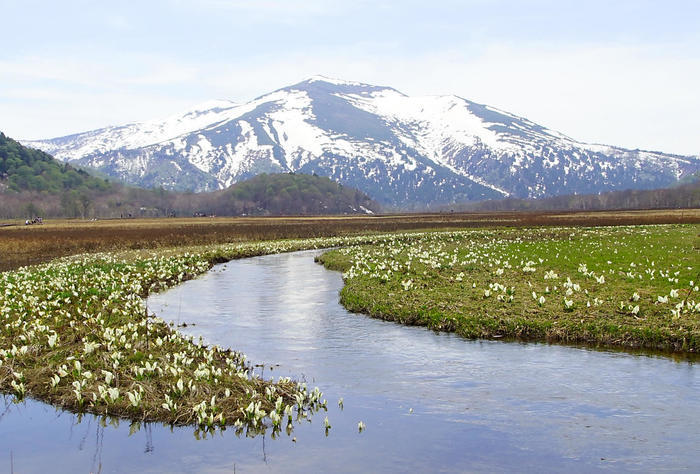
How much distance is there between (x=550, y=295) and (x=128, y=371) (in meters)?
16.0

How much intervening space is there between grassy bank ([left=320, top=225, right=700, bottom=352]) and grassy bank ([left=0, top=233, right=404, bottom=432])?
8534 mm

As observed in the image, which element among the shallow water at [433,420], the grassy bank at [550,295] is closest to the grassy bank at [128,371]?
the shallow water at [433,420]

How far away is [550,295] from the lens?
2520 centimetres

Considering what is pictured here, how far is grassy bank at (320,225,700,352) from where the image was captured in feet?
67.6

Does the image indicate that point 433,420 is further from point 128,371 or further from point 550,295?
point 550,295

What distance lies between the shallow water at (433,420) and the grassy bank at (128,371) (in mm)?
479

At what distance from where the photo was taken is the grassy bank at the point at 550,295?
20609mm

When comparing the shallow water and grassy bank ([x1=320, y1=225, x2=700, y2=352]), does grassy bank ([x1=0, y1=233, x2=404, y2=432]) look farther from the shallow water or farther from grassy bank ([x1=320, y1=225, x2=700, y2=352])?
grassy bank ([x1=320, y1=225, x2=700, y2=352])

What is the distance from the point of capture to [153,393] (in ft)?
48.4

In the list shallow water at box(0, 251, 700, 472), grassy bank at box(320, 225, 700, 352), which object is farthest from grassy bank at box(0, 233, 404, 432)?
grassy bank at box(320, 225, 700, 352)

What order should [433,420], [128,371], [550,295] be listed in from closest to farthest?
1. [433,420]
2. [128,371]
3. [550,295]

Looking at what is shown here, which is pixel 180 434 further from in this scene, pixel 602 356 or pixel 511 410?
pixel 602 356

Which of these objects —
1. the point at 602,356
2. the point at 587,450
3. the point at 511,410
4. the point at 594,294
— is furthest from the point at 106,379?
the point at 594,294

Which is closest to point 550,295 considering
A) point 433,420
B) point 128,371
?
point 433,420
